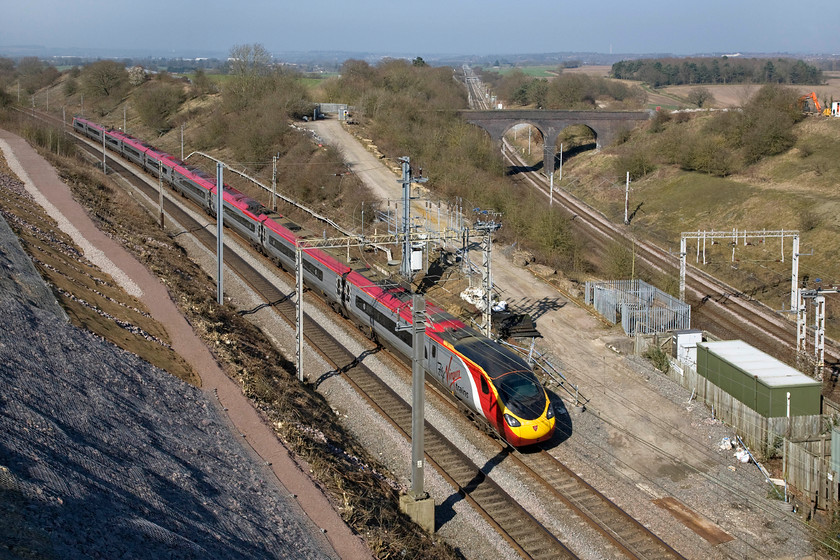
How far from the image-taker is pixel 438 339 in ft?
63.6

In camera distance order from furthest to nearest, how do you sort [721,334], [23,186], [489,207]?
[489,207], [23,186], [721,334]

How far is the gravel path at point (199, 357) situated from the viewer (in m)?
13.4

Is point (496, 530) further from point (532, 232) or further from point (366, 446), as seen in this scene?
point (532, 232)

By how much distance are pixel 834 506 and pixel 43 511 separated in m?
15.1

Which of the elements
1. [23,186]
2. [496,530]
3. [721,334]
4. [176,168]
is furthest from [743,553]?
[176,168]

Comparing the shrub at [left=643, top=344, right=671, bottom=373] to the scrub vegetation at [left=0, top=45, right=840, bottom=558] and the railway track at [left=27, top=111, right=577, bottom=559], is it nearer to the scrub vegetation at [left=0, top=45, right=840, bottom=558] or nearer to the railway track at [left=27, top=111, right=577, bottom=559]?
the railway track at [left=27, top=111, right=577, bottom=559]

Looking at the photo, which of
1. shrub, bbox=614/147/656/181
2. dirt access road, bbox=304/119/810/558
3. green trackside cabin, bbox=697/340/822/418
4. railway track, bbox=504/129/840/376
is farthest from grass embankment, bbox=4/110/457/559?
shrub, bbox=614/147/656/181

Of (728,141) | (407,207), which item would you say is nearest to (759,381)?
(407,207)

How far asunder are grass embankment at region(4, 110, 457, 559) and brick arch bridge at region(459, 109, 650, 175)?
4061 centimetres

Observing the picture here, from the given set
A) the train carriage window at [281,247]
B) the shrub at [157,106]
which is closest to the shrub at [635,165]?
the train carriage window at [281,247]

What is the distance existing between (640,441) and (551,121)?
54.0 meters

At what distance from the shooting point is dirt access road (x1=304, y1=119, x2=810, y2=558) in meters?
15.3

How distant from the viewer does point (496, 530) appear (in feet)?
47.9

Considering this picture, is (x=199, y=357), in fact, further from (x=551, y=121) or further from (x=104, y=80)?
(x=104, y=80)
